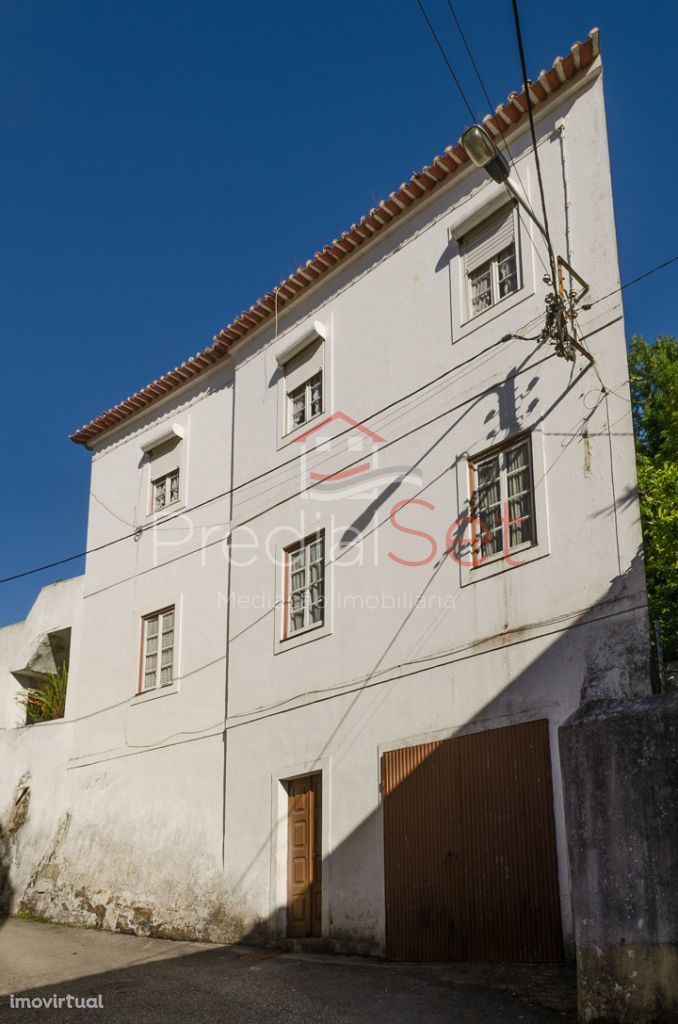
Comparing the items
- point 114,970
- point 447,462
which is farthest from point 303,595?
point 114,970

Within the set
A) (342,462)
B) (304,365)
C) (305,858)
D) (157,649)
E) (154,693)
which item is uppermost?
(304,365)

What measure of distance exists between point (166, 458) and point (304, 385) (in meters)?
3.34

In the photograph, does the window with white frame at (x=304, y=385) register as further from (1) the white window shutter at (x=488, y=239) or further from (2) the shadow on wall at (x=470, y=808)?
(2) the shadow on wall at (x=470, y=808)

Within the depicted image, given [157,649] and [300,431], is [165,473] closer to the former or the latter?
[157,649]

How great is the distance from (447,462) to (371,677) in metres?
2.56

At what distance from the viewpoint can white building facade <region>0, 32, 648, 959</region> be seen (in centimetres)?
1008

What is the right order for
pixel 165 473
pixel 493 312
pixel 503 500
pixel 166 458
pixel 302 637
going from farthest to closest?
1. pixel 166 458
2. pixel 165 473
3. pixel 302 637
4. pixel 493 312
5. pixel 503 500

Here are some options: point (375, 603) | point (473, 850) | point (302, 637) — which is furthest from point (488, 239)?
point (473, 850)

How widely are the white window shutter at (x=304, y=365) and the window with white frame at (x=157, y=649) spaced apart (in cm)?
378

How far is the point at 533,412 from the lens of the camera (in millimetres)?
11031

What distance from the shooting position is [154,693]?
15.2m

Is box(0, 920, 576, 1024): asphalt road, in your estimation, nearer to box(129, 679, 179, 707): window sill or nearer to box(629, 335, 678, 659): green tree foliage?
box(129, 679, 179, 707): window sill

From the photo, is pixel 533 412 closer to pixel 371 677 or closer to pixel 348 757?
pixel 371 677

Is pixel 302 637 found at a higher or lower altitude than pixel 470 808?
higher
